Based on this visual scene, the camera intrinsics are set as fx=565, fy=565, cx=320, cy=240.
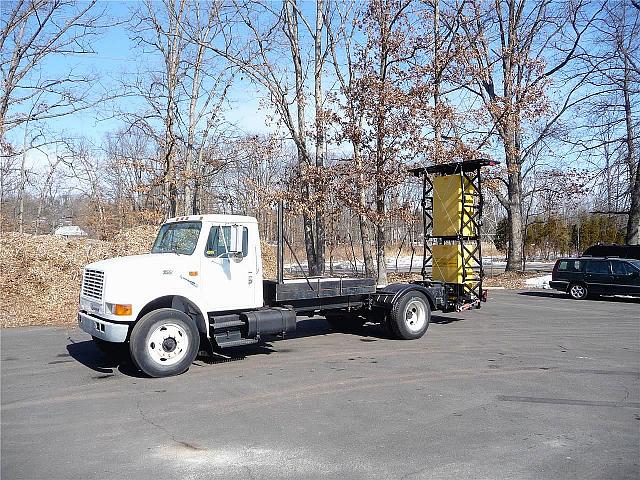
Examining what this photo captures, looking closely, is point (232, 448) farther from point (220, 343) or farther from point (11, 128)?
point (11, 128)

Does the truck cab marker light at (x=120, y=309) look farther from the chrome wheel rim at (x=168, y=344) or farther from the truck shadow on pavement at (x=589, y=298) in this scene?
the truck shadow on pavement at (x=589, y=298)

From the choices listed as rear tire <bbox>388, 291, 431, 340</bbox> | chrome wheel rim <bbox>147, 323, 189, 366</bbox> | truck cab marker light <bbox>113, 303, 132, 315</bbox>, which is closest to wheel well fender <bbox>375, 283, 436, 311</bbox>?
rear tire <bbox>388, 291, 431, 340</bbox>

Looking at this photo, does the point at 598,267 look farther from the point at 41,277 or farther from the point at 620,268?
the point at 41,277

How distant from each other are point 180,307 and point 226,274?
2.98ft

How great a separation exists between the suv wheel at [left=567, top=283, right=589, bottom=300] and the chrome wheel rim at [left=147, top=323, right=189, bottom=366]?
1691 centimetres

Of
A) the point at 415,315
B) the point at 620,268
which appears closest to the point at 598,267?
the point at 620,268

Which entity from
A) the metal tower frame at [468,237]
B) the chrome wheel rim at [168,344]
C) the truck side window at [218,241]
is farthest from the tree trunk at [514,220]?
the chrome wheel rim at [168,344]

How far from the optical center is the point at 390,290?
11.9 meters

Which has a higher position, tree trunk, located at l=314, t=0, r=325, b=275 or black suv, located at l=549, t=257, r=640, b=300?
→ tree trunk, located at l=314, t=0, r=325, b=275

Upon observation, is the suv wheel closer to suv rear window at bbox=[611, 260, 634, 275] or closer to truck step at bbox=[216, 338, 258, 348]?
suv rear window at bbox=[611, 260, 634, 275]

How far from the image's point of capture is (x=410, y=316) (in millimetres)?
11852

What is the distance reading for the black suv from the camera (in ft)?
64.1

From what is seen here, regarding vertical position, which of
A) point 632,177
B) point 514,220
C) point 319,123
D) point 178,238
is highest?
point 319,123

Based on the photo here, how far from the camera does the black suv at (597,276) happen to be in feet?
64.1
